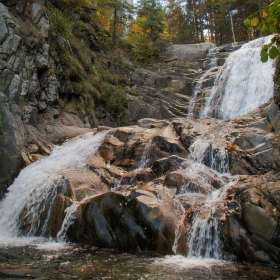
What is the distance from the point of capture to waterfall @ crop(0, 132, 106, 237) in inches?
329

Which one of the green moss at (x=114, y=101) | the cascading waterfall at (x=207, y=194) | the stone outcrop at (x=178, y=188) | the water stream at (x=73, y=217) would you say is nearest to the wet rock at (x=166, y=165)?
the stone outcrop at (x=178, y=188)

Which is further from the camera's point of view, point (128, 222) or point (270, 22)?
point (128, 222)

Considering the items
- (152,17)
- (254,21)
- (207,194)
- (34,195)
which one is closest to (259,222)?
(207,194)

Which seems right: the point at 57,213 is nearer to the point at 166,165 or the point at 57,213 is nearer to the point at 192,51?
the point at 166,165

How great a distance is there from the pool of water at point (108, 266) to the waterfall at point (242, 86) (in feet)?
38.3

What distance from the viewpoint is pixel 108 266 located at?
5.46 m

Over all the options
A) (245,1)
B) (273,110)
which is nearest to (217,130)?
(273,110)

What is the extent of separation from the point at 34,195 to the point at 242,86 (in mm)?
13594

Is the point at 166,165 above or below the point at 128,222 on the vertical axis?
above

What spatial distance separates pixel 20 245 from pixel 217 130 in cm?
825

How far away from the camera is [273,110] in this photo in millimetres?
10344

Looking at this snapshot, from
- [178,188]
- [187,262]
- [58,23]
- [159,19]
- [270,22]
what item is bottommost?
[187,262]

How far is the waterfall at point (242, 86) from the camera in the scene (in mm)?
16047

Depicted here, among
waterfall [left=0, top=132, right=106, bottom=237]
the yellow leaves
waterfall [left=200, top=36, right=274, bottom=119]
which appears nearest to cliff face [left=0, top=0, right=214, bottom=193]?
waterfall [left=0, top=132, right=106, bottom=237]
